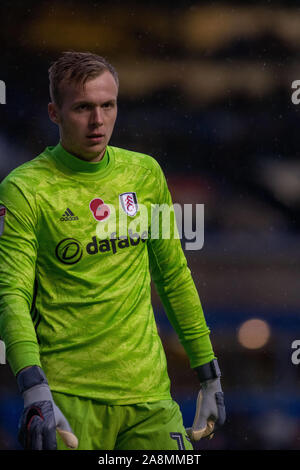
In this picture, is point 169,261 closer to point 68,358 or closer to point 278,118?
point 68,358

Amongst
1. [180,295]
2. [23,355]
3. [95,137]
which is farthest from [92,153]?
[23,355]

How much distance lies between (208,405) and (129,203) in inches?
35.6

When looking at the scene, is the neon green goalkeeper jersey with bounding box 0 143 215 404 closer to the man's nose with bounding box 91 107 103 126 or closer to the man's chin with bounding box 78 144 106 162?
the man's chin with bounding box 78 144 106 162

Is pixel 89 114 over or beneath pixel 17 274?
over

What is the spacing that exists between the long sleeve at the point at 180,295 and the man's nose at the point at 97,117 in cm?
45

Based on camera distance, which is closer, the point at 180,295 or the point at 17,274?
the point at 17,274

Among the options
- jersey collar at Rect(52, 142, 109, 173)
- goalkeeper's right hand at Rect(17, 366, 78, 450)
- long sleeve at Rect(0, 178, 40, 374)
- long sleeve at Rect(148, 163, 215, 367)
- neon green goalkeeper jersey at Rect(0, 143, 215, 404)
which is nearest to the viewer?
goalkeeper's right hand at Rect(17, 366, 78, 450)

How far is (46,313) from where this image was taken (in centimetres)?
351

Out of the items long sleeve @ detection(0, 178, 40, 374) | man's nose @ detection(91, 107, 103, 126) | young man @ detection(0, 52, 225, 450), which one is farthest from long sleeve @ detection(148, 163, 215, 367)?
long sleeve @ detection(0, 178, 40, 374)

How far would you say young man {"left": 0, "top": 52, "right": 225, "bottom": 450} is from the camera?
351 centimetres

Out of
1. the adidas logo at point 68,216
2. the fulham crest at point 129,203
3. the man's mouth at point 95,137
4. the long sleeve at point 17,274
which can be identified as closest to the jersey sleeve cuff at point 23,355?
the long sleeve at point 17,274

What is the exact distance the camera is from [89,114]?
11.7ft

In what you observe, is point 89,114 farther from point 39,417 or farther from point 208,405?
point 208,405

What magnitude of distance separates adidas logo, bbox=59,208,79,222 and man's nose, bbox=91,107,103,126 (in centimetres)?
35
